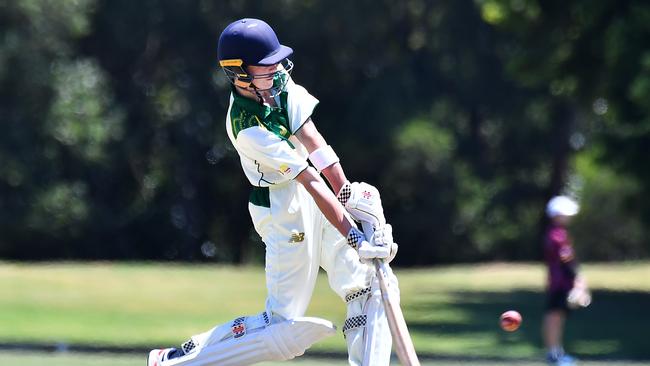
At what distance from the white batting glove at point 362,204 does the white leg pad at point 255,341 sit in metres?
0.52

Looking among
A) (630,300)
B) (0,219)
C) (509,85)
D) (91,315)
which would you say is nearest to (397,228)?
(509,85)

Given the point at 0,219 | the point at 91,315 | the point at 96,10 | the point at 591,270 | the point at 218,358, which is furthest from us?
the point at 96,10

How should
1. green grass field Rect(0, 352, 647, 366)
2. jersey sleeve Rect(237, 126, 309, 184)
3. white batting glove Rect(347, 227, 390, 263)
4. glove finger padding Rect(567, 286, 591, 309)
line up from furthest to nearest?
1. glove finger padding Rect(567, 286, 591, 309)
2. green grass field Rect(0, 352, 647, 366)
3. jersey sleeve Rect(237, 126, 309, 184)
4. white batting glove Rect(347, 227, 390, 263)

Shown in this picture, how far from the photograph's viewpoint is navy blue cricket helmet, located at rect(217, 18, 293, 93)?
→ 6.15 m

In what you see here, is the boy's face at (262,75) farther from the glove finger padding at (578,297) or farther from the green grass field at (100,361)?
the glove finger padding at (578,297)

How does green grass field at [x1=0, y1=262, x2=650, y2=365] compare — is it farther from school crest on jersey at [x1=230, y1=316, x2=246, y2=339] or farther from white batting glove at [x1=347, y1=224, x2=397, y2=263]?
white batting glove at [x1=347, y1=224, x2=397, y2=263]

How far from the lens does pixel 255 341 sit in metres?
6.12

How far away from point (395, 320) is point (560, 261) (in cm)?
658

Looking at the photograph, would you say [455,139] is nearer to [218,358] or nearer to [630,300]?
[630,300]

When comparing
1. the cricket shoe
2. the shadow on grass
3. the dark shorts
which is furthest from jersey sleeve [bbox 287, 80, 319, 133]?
the shadow on grass

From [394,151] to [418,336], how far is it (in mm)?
18488

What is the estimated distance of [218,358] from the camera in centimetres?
619

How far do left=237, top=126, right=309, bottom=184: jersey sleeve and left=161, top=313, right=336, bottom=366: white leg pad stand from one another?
681mm

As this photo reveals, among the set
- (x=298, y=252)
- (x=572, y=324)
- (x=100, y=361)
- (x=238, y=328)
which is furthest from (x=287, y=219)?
(x=572, y=324)
